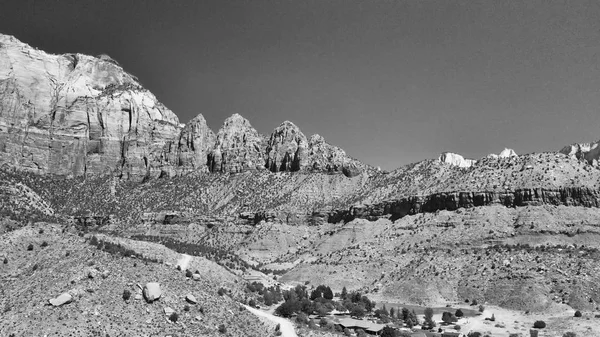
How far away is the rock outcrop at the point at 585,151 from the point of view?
149 m

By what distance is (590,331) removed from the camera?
47.6 m

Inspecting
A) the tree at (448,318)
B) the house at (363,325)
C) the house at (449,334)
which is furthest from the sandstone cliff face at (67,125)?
the house at (449,334)

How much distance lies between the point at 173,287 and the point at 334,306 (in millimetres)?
21531

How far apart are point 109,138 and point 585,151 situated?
16014cm

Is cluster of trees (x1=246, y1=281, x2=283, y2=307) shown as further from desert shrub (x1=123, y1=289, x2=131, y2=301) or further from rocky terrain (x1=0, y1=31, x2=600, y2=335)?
desert shrub (x1=123, y1=289, x2=131, y2=301)

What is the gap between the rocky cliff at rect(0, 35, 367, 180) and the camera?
162 meters

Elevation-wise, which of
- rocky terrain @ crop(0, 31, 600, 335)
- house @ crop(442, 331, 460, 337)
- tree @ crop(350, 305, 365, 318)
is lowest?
house @ crop(442, 331, 460, 337)

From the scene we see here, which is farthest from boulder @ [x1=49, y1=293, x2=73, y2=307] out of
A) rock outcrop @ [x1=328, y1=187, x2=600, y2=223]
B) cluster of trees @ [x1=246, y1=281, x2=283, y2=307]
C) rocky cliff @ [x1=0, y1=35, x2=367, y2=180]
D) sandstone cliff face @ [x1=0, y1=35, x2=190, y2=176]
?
sandstone cliff face @ [x1=0, y1=35, x2=190, y2=176]

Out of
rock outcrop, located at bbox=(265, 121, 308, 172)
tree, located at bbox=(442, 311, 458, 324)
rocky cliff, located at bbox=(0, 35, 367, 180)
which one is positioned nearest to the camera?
tree, located at bbox=(442, 311, 458, 324)

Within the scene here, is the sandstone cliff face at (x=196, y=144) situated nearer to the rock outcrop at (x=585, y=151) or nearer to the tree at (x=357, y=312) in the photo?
the rock outcrop at (x=585, y=151)

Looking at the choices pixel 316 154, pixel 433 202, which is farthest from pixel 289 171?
pixel 433 202

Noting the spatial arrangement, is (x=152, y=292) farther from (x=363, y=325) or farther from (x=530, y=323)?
(x=530, y=323)

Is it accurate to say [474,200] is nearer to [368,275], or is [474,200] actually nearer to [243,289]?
[368,275]

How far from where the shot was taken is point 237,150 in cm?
16762
